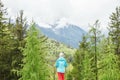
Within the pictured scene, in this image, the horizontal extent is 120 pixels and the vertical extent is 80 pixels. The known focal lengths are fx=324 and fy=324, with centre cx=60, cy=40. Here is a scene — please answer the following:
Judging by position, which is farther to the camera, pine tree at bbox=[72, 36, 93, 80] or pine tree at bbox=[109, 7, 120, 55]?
pine tree at bbox=[72, 36, 93, 80]

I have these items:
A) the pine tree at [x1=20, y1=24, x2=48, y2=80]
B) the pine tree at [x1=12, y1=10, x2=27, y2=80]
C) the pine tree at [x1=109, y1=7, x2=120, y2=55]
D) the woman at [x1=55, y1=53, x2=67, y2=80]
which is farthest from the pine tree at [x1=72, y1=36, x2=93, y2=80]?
the woman at [x1=55, y1=53, x2=67, y2=80]

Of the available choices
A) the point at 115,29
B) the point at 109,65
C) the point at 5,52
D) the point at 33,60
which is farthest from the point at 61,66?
the point at 115,29

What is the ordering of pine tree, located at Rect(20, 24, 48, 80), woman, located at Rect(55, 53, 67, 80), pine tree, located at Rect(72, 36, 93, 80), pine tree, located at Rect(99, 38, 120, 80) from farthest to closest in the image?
pine tree, located at Rect(72, 36, 93, 80), pine tree, located at Rect(99, 38, 120, 80), pine tree, located at Rect(20, 24, 48, 80), woman, located at Rect(55, 53, 67, 80)

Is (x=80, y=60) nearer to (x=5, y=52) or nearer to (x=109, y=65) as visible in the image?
(x=109, y=65)

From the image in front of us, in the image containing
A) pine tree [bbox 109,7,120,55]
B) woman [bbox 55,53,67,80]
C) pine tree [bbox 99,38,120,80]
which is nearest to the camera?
woman [bbox 55,53,67,80]

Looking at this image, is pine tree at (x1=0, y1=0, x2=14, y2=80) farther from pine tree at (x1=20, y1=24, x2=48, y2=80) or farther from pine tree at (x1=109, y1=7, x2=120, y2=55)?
pine tree at (x1=109, y1=7, x2=120, y2=55)

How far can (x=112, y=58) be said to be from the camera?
3247 centimetres

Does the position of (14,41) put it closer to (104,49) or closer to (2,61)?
(2,61)

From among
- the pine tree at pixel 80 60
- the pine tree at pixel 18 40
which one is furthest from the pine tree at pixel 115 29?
the pine tree at pixel 18 40

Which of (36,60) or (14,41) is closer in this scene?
(36,60)

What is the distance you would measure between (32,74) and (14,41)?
540cm

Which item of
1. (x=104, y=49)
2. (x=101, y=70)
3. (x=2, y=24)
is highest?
(x=2, y=24)

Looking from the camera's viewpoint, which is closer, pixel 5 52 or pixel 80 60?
pixel 5 52

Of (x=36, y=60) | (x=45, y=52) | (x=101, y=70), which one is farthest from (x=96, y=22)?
(x=36, y=60)
